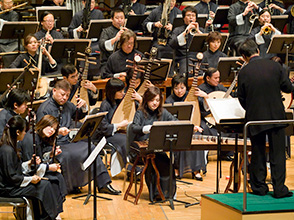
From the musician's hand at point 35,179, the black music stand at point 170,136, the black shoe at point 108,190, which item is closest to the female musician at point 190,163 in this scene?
the black shoe at point 108,190

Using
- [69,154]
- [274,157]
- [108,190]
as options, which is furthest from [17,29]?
[274,157]

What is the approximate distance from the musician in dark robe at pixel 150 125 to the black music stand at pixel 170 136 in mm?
410

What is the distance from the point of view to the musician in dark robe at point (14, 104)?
641 cm

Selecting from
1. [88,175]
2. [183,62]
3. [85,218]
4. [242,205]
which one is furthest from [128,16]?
[242,205]

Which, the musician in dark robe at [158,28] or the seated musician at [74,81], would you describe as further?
the musician in dark robe at [158,28]

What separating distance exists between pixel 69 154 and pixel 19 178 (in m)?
1.24

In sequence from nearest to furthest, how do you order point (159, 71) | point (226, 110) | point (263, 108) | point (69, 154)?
point (263, 108)
point (226, 110)
point (69, 154)
point (159, 71)

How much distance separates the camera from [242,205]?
16.7 ft

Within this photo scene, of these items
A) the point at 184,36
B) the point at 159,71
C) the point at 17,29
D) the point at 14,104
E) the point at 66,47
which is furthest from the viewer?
the point at 184,36

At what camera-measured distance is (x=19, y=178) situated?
5.38 meters

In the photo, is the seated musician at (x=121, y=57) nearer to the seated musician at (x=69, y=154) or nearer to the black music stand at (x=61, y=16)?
the seated musician at (x=69, y=154)

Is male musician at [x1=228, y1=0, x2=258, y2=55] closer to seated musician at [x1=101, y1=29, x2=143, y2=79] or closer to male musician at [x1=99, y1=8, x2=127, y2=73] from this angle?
male musician at [x1=99, y1=8, x2=127, y2=73]

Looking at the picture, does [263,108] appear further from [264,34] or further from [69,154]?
[264,34]

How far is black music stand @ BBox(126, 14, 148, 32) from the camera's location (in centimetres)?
1023
